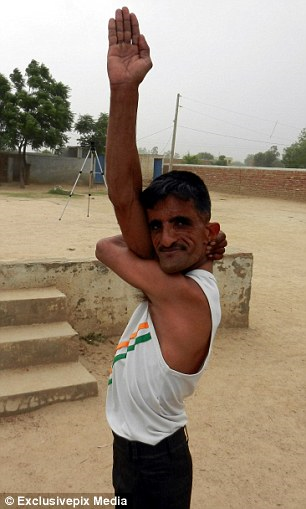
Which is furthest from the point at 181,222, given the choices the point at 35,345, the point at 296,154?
the point at 296,154

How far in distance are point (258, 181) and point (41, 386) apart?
60.0 ft

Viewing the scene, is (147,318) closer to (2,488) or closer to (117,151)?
(117,151)

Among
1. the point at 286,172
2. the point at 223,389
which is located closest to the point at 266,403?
the point at 223,389

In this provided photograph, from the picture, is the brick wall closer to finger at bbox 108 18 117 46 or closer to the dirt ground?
the dirt ground

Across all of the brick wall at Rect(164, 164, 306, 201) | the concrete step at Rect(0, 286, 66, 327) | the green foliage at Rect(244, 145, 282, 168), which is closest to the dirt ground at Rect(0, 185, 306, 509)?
the concrete step at Rect(0, 286, 66, 327)

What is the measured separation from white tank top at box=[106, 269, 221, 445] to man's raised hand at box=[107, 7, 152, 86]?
1.63 ft

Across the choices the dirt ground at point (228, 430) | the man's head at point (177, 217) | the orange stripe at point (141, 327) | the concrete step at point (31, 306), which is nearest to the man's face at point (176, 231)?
the man's head at point (177, 217)

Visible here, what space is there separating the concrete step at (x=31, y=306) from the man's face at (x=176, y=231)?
7.56 ft

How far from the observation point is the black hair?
3.62 feet

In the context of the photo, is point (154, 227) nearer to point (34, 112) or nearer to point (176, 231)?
point (176, 231)

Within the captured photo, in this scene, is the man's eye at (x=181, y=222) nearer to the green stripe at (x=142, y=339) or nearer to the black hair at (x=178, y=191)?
the black hair at (x=178, y=191)

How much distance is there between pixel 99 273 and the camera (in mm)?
3701

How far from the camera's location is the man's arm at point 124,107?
1029 millimetres

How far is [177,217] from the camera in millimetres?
1110
